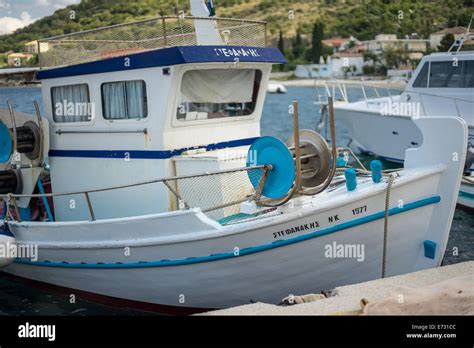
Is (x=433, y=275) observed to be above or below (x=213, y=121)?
below

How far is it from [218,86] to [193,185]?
5.61ft

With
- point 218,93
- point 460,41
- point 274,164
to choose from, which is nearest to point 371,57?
point 460,41

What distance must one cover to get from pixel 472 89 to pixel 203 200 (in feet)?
38.8

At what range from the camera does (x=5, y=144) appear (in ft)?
28.0

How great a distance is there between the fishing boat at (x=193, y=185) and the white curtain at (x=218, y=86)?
0.02 metres

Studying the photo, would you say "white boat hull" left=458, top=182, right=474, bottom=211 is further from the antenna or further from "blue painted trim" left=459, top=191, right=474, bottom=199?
the antenna

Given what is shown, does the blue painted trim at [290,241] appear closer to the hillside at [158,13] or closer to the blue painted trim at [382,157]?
the hillside at [158,13]

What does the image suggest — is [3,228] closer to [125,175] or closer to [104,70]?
[125,175]

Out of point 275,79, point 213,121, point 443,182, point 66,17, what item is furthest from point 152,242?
point 275,79

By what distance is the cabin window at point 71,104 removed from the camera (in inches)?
326

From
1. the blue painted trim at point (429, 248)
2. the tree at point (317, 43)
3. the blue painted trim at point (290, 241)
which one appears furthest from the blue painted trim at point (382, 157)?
the tree at point (317, 43)

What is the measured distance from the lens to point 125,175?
26.2ft

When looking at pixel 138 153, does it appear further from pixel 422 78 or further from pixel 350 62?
pixel 350 62

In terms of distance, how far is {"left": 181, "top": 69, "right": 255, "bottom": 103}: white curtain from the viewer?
7707mm
